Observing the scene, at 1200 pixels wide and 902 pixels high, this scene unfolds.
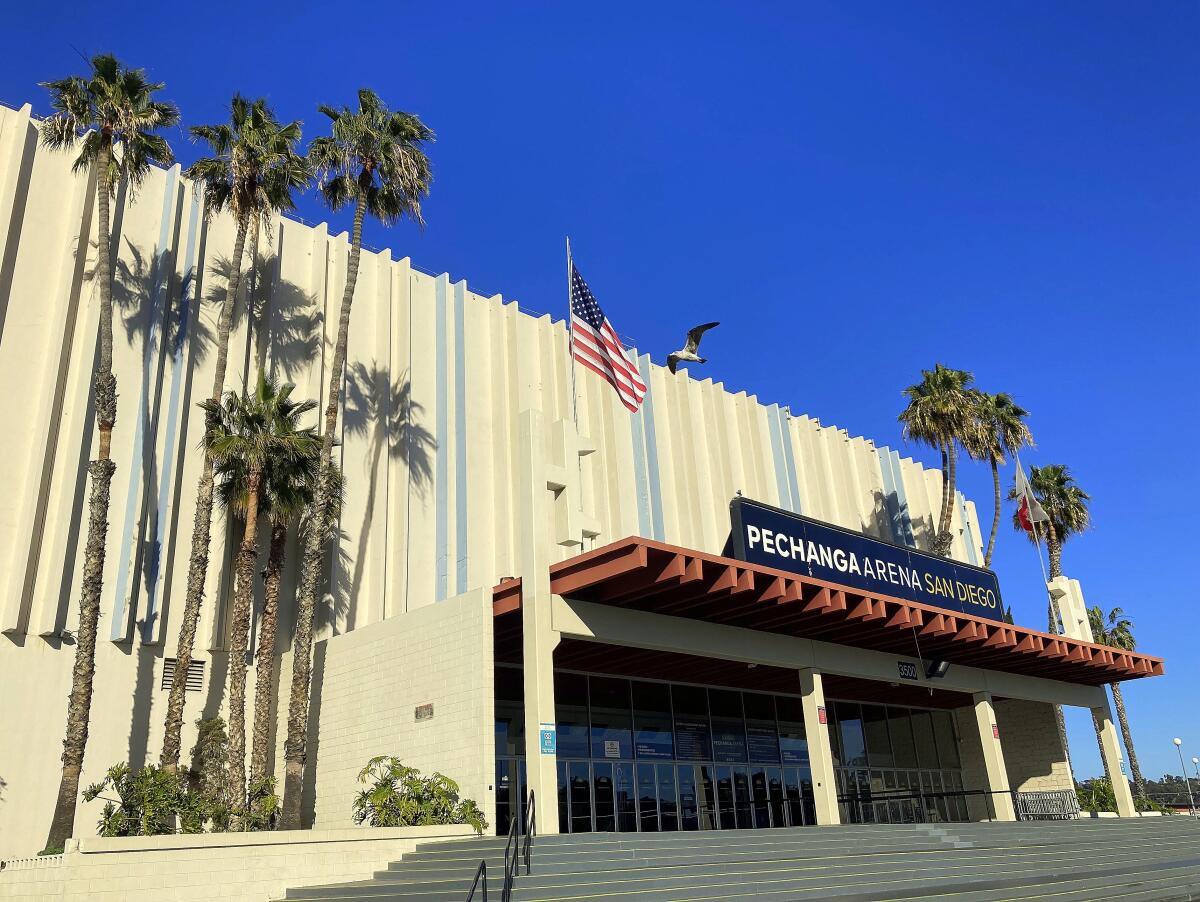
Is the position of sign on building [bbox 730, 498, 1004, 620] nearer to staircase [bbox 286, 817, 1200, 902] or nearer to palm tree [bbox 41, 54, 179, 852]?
staircase [bbox 286, 817, 1200, 902]

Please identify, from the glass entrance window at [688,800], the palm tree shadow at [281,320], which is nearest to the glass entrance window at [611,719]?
the glass entrance window at [688,800]

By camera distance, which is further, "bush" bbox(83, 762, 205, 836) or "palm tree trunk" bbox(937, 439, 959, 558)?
"palm tree trunk" bbox(937, 439, 959, 558)

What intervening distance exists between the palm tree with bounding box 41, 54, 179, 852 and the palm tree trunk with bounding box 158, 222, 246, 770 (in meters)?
1.72

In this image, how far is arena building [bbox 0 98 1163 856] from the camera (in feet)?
64.1

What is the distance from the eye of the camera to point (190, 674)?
2283cm

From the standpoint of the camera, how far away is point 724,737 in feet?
92.6

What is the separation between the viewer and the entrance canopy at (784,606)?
18.4 meters

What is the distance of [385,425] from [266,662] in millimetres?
8579

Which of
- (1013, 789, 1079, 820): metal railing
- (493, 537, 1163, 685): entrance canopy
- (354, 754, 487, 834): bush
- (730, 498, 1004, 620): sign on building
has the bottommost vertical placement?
(1013, 789, 1079, 820): metal railing

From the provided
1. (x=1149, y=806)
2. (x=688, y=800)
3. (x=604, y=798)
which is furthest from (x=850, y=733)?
(x=1149, y=806)

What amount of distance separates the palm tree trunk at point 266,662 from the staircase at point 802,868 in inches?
314

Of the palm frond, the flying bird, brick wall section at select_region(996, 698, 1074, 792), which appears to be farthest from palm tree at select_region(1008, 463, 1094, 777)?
the palm frond

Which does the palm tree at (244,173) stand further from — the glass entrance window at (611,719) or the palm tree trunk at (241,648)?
the glass entrance window at (611,719)

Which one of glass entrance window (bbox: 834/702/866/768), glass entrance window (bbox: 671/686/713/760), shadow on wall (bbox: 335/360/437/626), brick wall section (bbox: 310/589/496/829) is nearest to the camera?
brick wall section (bbox: 310/589/496/829)
